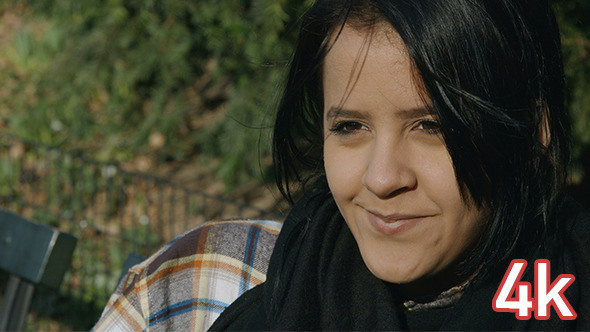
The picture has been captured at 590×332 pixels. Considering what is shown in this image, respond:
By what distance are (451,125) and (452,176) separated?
0.09 metres

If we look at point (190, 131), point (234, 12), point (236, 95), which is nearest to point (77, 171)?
point (190, 131)

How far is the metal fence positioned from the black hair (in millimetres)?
1979

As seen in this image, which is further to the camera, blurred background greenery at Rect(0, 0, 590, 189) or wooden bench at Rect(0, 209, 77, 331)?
blurred background greenery at Rect(0, 0, 590, 189)

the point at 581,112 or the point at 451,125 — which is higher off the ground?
the point at 581,112

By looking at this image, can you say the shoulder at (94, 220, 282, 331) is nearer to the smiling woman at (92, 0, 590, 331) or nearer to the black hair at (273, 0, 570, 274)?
the smiling woman at (92, 0, 590, 331)

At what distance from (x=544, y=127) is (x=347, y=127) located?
0.40 m

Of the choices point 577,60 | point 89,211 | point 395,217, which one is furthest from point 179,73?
point 395,217

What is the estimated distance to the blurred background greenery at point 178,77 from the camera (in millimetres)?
3260

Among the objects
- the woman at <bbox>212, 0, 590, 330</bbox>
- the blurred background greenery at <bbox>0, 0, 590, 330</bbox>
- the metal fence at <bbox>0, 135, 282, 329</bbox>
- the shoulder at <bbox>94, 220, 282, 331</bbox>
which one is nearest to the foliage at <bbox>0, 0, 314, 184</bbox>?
the blurred background greenery at <bbox>0, 0, 590, 330</bbox>

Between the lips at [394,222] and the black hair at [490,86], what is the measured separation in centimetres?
10

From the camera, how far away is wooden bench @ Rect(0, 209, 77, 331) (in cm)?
247

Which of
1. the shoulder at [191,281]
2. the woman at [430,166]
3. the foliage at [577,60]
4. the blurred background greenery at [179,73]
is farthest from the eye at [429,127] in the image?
the foliage at [577,60]

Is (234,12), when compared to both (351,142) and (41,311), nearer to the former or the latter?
(41,311)

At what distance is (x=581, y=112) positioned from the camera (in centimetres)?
315
